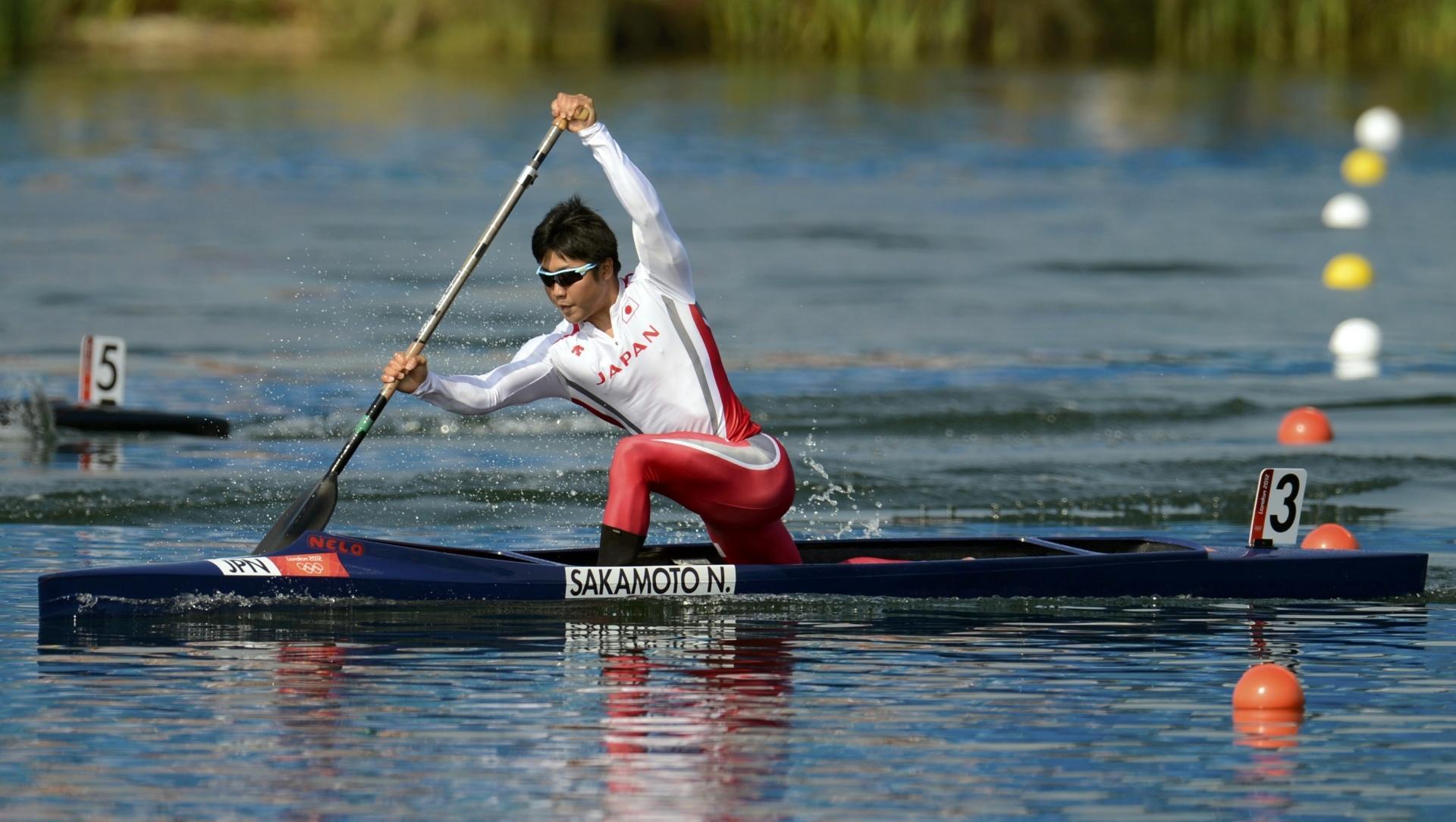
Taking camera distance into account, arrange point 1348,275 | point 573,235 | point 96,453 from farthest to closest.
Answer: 1. point 1348,275
2. point 96,453
3. point 573,235

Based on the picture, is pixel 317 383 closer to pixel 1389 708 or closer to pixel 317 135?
pixel 1389 708

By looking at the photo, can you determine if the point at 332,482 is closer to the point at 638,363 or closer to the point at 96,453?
the point at 638,363

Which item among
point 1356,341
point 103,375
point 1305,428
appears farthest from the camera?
point 1356,341

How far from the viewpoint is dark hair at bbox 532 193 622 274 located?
8.31 m

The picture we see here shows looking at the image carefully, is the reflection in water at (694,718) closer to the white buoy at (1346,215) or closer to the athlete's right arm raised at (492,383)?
the athlete's right arm raised at (492,383)

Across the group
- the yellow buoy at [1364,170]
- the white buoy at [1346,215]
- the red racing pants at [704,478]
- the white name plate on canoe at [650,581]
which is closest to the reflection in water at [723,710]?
the white name plate on canoe at [650,581]

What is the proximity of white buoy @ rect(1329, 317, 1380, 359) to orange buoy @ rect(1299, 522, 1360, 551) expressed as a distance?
6599 millimetres

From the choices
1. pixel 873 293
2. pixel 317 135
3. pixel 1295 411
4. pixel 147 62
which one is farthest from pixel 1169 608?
pixel 147 62

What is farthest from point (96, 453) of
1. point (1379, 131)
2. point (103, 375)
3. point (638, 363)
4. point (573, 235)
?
point (1379, 131)

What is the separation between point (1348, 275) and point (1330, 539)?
34.5 ft

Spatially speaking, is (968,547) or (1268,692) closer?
(1268,692)

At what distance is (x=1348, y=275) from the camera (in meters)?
20.2

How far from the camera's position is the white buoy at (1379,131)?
29.6 m

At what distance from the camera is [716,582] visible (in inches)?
345
